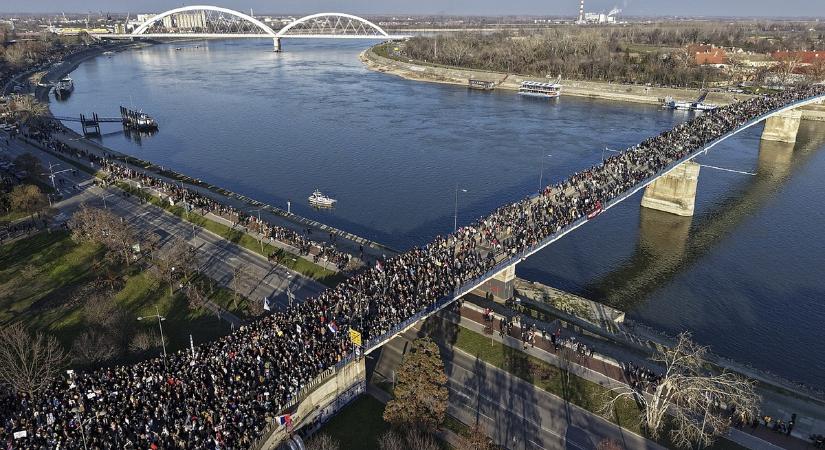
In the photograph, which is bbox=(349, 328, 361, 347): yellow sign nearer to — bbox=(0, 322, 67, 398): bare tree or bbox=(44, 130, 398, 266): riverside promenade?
bbox=(0, 322, 67, 398): bare tree

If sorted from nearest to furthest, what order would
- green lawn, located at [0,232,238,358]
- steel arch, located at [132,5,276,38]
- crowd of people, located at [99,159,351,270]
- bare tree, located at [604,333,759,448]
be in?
1. bare tree, located at [604,333,759,448]
2. green lawn, located at [0,232,238,358]
3. crowd of people, located at [99,159,351,270]
4. steel arch, located at [132,5,276,38]

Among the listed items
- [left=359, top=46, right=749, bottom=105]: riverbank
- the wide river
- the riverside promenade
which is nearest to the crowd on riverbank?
the riverside promenade

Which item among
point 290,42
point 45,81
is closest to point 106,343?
point 45,81

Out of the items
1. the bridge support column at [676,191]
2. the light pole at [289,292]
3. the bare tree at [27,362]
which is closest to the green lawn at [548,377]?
the light pole at [289,292]

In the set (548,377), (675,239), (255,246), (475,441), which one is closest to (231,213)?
(255,246)

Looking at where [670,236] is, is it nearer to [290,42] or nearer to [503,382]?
[503,382]

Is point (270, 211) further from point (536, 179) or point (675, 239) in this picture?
point (675, 239)
